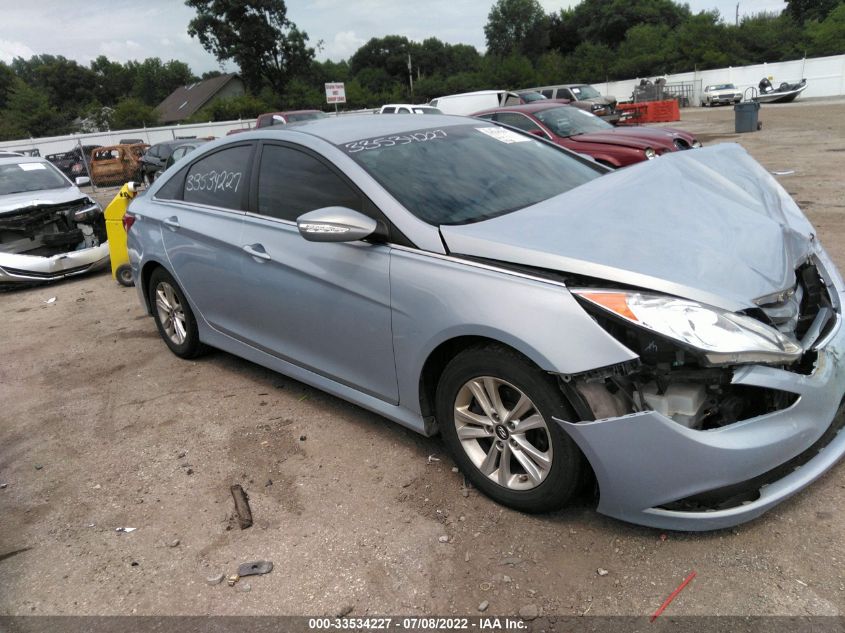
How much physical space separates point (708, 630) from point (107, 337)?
214 inches

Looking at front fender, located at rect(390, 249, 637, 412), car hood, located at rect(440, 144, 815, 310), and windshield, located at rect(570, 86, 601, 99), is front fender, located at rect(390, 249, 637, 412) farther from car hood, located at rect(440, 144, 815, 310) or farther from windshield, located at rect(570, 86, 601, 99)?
windshield, located at rect(570, 86, 601, 99)

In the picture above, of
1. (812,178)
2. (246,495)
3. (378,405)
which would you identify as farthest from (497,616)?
(812,178)

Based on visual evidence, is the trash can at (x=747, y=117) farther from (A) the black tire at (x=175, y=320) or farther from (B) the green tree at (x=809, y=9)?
(B) the green tree at (x=809, y=9)

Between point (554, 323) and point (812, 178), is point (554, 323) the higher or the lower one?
the higher one

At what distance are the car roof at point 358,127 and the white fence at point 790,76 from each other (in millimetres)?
41022

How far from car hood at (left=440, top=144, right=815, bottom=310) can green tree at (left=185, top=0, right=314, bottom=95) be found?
62.2 metres

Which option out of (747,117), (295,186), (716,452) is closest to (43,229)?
(295,186)

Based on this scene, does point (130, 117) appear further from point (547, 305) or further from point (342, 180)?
point (547, 305)

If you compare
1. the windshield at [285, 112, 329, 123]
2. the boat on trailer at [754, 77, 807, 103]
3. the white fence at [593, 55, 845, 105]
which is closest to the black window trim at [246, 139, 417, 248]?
the windshield at [285, 112, 329, 123]

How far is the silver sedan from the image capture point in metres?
2.26

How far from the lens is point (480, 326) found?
254 centimetres

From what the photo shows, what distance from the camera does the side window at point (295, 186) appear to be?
129 inches

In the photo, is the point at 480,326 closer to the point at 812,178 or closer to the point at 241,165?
the point at 241,165

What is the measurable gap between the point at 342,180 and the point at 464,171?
65 centimetres
